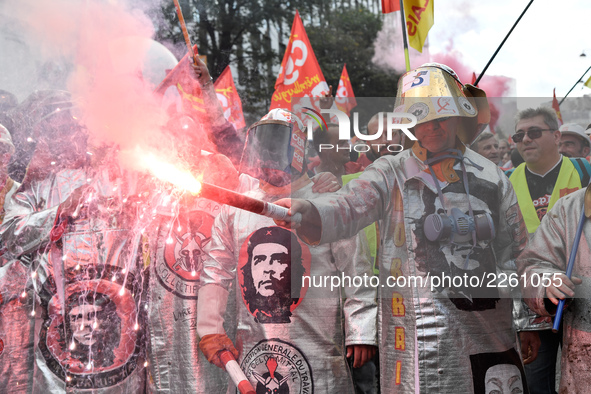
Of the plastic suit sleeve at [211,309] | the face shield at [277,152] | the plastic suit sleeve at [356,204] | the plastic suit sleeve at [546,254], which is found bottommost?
the plastic suit sleeve at [211,309]

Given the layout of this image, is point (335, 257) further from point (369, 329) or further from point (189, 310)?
point (189, 310)

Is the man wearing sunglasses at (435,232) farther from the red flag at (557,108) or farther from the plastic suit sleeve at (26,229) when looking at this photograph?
the plastic suit sleeve at (26,229)

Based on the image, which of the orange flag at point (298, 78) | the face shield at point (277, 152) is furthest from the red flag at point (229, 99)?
the face shield at point (277, 152)

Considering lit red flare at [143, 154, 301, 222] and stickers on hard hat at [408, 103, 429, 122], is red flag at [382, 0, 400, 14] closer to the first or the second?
stickers on hard hat at [408, 103, 429, 122]

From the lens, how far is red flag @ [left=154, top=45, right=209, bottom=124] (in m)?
4.01

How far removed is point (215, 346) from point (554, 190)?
2.34 m

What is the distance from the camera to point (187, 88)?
13.7 feet

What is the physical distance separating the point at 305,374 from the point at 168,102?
7.51ft

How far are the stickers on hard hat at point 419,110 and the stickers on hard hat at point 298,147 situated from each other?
79 cm

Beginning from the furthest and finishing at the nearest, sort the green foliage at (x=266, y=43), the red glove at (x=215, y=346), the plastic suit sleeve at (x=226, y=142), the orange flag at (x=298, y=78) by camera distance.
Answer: the green foliage at (x=266, y=43) < the orange flag at (x=298, y=78) < the plastic suit sleeve at (x=226, y=142) < the red glove at (x=215, y=346)

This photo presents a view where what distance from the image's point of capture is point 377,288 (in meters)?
3.03

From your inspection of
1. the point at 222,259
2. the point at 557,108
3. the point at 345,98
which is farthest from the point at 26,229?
the point at 345,98

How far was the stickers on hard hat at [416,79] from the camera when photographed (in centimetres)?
293

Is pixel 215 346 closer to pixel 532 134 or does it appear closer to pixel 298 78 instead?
pixel 532 134
